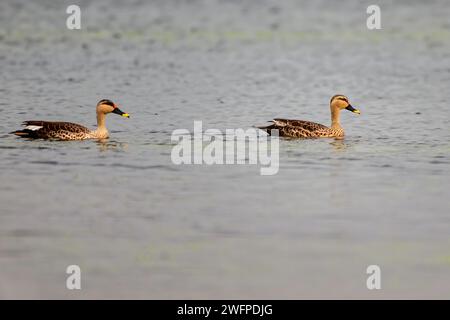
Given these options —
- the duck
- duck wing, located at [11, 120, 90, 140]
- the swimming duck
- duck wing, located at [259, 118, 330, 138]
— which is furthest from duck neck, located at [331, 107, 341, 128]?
duck wing, located at [11, 120, 90, 140]

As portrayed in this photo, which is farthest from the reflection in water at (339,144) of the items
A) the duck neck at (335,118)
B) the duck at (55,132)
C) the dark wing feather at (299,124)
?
the duck at (55,132)

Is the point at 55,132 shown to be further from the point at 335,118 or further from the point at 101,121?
the point at 335,118

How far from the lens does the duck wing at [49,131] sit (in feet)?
62.7

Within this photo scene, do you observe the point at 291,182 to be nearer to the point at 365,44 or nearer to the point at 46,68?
the point at 46,68

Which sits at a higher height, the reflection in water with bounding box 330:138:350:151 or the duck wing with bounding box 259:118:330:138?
the duck wing with bounding box 259:118:330:138

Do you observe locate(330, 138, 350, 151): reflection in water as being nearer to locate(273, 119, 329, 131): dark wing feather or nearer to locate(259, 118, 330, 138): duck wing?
locate(259, 118, 330, 138): duck wing

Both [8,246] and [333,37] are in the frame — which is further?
[333,37]

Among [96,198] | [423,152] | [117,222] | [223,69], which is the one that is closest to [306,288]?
[117,222]

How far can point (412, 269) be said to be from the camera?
36.5 ft

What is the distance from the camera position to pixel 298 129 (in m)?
20.1

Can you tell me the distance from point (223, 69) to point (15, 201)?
17.2 metres

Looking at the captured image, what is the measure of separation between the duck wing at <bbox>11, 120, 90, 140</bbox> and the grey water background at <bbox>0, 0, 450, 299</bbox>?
0.26m

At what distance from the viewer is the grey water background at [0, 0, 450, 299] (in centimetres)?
1094

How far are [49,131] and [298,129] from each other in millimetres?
4429
